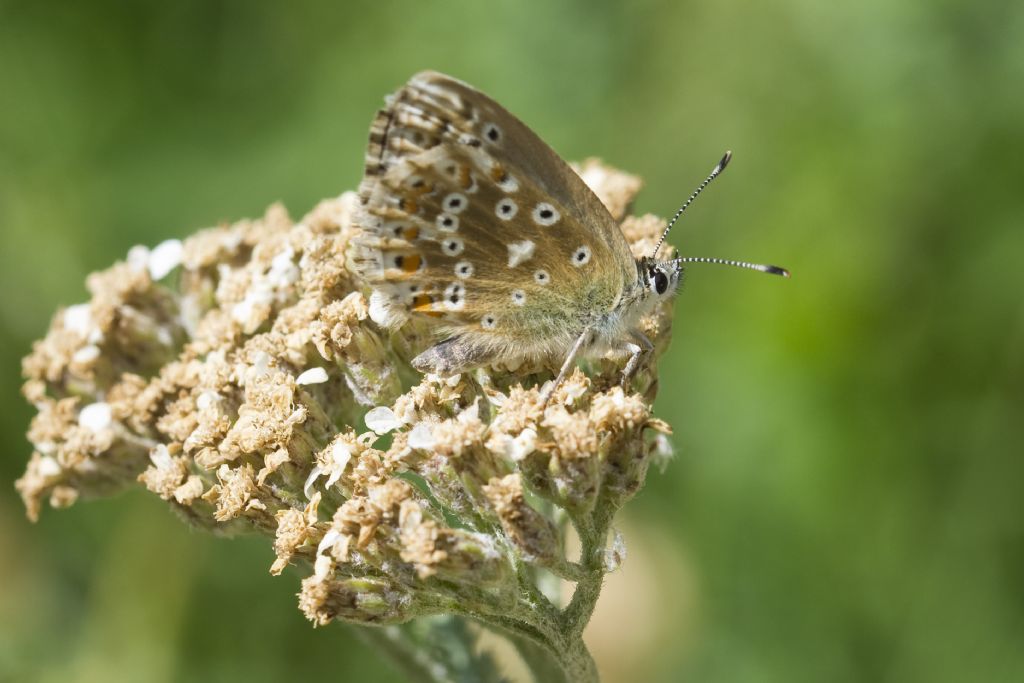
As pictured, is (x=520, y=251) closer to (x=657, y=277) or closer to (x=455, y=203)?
(x=455, y=203)

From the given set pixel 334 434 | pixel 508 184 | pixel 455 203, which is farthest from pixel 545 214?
pixel 334 434

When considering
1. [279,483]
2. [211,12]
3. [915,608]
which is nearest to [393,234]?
[279,483]

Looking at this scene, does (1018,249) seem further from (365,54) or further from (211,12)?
(211,12)

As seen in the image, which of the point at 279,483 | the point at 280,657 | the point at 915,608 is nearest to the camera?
the point at 279,483

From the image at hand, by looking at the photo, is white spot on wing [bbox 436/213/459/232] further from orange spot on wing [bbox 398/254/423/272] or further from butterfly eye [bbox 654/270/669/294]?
butterfly eye [bbox 654/270/669/294]

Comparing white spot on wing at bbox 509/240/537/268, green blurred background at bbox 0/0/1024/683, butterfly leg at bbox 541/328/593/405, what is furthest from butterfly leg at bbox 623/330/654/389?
green blurred background at bbox 0/0/1024/683

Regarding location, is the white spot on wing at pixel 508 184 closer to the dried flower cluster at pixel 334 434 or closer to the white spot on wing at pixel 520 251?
the white spot on wing at pixel 520 251
